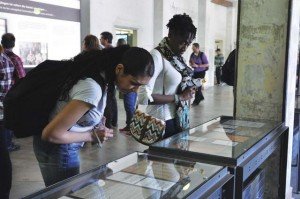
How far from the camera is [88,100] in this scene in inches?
67.3

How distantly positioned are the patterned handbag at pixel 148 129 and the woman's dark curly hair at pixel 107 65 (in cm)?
60

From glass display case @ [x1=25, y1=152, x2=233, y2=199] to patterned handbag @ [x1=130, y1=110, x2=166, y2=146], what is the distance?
1.56 ft

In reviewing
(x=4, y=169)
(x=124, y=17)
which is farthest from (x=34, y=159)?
(x=124, y=17)

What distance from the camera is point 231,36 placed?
18.4 metres

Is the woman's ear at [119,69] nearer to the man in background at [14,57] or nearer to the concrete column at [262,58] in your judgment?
the concrete column at [262,58]

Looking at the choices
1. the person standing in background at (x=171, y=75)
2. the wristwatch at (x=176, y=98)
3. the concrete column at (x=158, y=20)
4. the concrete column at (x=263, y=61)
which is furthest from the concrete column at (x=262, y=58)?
the concrete column at (x=158, y=20)

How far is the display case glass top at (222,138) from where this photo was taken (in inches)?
79.0

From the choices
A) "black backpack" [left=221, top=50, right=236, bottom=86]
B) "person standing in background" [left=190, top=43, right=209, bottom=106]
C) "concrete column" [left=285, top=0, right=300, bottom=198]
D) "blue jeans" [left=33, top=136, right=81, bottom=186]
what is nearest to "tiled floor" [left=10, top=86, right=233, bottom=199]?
"black backpack" [left=221, top=50, right=236, bottom=86]

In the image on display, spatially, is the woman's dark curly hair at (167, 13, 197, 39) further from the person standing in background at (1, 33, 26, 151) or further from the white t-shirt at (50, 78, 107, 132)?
the person standing in background at (1, 33, 26, 151)

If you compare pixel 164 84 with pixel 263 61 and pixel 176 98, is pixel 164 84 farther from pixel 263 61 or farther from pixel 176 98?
pixel 263 61

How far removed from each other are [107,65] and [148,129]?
68cm

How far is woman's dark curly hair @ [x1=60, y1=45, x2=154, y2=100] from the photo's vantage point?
5.89 ft

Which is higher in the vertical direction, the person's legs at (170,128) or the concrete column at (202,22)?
the concrete column at (202,22)

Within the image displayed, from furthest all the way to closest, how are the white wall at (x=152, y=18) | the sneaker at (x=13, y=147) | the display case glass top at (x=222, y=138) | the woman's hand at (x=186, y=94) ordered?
the white wall at (x=152, y=18)
the sneaker at (x=13, y=147)
the woman's hand at (x=186, y=94)
the display case glass top at (x=222, y=138)
